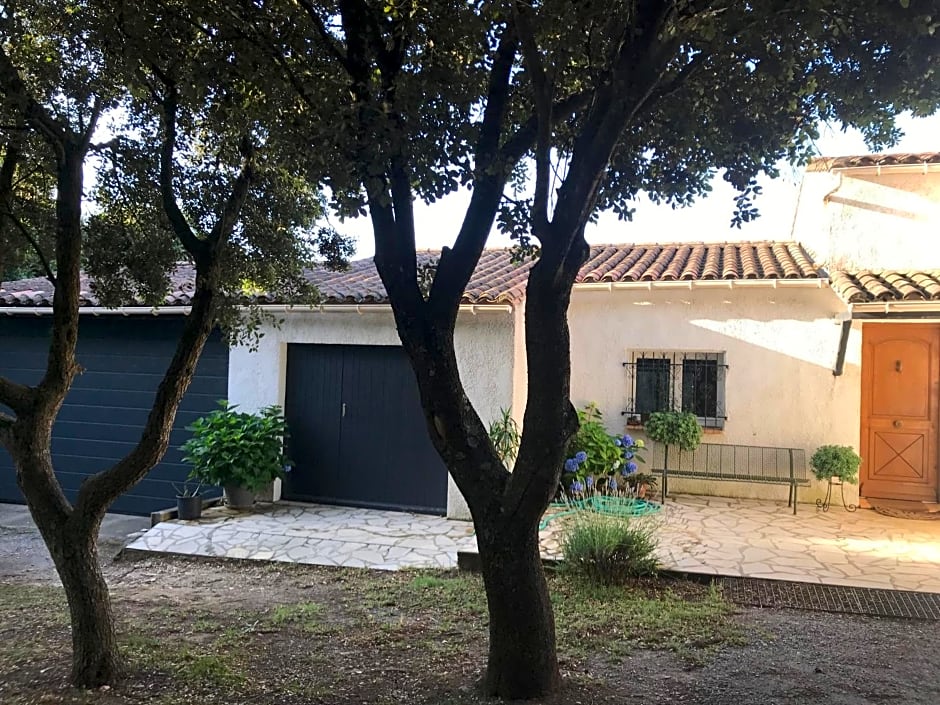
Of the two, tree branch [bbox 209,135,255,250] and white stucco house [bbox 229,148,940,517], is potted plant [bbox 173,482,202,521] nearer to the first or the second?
white stucco house [bbox 229,148,940,517]

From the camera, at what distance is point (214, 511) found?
8727mm

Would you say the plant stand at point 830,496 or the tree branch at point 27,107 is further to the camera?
the plant stand at point 830,496

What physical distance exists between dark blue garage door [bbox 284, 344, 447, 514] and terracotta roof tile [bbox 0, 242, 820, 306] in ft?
3.26

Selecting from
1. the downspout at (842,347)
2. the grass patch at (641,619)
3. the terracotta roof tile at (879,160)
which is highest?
the terracotta roof tile at (879,160)

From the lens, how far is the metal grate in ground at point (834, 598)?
5.34 meters

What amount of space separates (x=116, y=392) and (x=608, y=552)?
7.59m

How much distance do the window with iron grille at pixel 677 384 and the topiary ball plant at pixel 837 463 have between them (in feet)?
4.32

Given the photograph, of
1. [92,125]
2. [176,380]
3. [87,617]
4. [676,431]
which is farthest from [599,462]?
[92,125]

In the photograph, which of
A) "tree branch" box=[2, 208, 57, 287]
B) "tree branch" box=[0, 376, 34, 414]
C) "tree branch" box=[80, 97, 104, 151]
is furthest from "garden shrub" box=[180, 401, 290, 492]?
"tree branch" box=[80, 97, 104, 151]

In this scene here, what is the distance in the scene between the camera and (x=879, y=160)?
9.31 meters

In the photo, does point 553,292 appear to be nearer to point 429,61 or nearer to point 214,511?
point 429,61

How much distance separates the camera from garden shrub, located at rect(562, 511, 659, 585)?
5.79 metres

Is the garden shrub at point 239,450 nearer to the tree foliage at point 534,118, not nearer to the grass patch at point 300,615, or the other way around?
the grass patch at point 300,615

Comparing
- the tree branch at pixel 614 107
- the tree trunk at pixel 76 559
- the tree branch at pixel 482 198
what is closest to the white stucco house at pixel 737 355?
the tree branch at pixel 482 198
